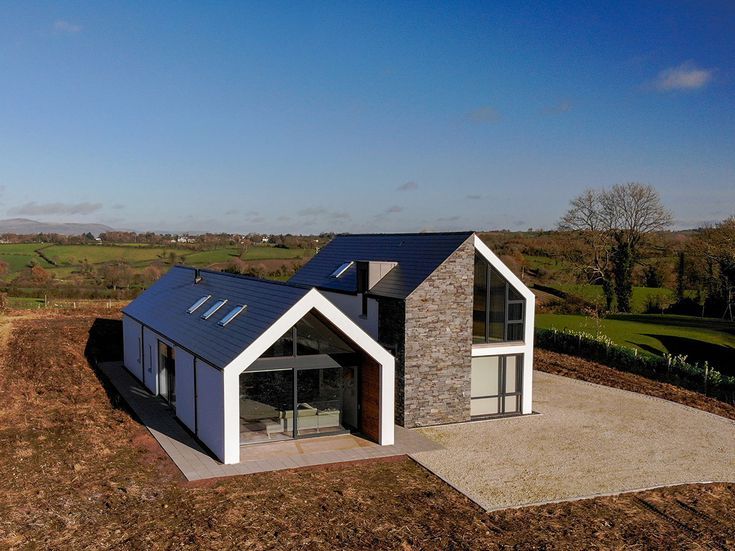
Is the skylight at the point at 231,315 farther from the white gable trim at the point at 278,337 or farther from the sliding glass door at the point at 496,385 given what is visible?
the sliding glass door at the point at 496,385

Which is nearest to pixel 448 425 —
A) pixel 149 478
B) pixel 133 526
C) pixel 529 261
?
pixel 149 478

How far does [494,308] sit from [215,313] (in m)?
7.27

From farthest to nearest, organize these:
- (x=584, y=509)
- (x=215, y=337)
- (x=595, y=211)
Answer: (x=595, y=211)
(x=215, y=337)
(x=584, y=509)

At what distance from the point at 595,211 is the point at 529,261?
6926mm

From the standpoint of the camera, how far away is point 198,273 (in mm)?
20094

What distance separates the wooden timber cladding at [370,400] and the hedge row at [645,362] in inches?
468

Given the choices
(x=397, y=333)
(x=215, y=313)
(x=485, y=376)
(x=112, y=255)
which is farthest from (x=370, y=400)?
(x=112, y=255)

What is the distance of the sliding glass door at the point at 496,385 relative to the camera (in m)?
16.3

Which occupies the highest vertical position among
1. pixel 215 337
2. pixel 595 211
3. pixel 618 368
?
pixel 595 211

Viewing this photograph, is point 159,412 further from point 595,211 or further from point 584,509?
point 595,211

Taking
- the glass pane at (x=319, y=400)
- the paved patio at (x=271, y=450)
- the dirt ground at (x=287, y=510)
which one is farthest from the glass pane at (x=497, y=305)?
the dirt ground at (x=287, y=510)

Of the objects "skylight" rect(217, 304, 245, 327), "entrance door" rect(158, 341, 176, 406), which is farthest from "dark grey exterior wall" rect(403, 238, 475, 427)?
"entrance door" rect(158, 341, 176, 406)

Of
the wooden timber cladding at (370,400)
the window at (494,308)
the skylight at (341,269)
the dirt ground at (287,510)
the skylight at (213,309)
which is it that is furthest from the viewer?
the skylight at (341,269)

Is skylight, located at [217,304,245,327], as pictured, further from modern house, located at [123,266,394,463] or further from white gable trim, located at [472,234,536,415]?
white gable trim, located at [472,234,536,415]
